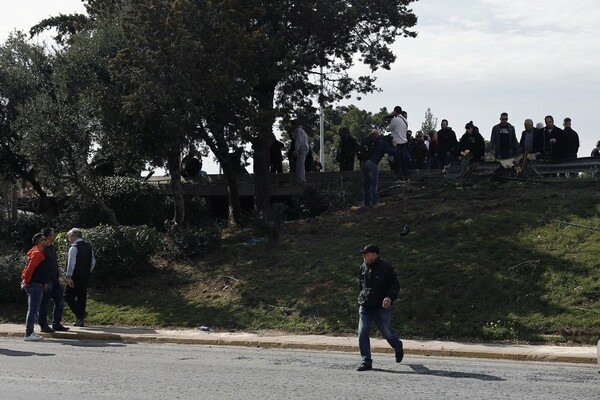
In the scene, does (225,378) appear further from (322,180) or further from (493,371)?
(322,180)

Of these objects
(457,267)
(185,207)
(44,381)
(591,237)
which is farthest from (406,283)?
(185,207)

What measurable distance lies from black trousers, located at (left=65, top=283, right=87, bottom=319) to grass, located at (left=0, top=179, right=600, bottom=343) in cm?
94

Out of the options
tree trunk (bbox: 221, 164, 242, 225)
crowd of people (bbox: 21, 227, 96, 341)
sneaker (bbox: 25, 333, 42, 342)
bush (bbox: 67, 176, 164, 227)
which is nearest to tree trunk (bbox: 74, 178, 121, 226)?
bush (bbox: 67, 176, 164, 227)

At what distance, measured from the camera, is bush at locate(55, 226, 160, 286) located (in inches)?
844

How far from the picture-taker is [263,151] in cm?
2595

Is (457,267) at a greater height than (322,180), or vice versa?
(322,180)

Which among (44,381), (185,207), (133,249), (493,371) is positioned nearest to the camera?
(44,381)

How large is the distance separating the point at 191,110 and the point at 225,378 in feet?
37.8

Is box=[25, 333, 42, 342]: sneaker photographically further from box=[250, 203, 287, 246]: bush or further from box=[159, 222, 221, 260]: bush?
box=[250, 203, 287, 246]: bush

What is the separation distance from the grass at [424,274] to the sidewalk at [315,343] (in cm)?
61

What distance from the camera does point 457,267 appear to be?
18078 mm

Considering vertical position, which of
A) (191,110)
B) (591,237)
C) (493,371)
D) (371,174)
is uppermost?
(191,110)

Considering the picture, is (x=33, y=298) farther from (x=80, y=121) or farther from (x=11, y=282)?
(x=80, y=121)

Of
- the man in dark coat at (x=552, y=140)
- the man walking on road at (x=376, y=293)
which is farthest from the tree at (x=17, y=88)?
the man walking on road at (x=376, y=293)
